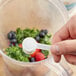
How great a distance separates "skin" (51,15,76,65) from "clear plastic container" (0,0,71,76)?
0.26ft

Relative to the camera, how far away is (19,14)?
71 cm

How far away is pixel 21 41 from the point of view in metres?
0.73

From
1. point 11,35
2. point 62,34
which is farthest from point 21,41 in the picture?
point 62,34

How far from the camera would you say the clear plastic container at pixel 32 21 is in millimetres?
611

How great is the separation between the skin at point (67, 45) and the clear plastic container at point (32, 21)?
0.26ft

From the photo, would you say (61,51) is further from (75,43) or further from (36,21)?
(36,21)

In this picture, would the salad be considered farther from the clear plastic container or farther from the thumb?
the thumb

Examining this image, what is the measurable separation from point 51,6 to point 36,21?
0.30ft

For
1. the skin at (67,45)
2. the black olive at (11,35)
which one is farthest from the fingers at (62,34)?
the black olive at (11,35)

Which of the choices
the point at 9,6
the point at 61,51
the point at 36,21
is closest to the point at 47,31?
the point at 36,21

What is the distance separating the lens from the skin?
42 cm

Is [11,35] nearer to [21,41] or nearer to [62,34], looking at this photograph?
[21,41]

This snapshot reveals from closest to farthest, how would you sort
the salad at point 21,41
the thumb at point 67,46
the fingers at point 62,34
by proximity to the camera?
the thumb at point 67,46 < the fingers at point 62,34 < the salad at point 21,41

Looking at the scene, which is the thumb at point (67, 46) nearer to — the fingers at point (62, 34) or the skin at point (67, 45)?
the skin at point (67, 45)
